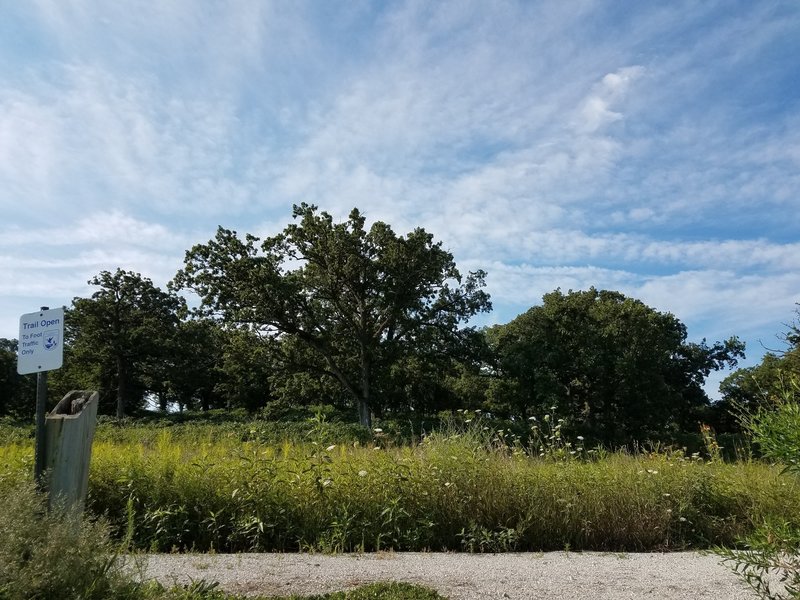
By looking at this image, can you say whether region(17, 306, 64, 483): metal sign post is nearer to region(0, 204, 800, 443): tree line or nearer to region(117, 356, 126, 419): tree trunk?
region(0, 204, 800, 443): tree line

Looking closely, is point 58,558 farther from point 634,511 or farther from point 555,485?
point 634,511

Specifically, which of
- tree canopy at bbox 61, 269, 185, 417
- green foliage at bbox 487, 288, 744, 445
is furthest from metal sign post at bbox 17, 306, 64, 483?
tree canopy at bbox 61, 269, 185, 417

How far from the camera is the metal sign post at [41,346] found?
4.63 m

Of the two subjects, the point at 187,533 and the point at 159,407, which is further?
the point at 159,407

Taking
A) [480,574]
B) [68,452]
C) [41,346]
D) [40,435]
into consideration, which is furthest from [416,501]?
[41,346]

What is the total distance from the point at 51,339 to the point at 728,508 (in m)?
6.81

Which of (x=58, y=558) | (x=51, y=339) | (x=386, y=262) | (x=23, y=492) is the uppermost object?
(x=386, y=262)

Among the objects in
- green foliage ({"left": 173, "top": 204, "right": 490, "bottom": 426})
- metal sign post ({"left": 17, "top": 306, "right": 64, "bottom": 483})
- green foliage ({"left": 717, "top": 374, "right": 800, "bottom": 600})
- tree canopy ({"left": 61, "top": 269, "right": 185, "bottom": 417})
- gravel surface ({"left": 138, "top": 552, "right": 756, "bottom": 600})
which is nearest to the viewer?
green foliage ({"left": 717, "top": 374, "right": 800, "bottom": 600})

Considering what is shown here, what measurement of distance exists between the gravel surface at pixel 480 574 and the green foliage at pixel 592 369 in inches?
888

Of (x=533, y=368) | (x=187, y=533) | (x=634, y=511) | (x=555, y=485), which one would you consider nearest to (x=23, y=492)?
(x=187, y=533)

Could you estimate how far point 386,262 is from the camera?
27062mm

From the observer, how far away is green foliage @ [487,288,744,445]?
94.7ft

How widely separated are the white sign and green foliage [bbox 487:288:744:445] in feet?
81.2

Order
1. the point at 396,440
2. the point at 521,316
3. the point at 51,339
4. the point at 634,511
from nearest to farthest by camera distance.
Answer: the point at 51,339
the point at 634,511
the point at 396,440
the point at 521,316
